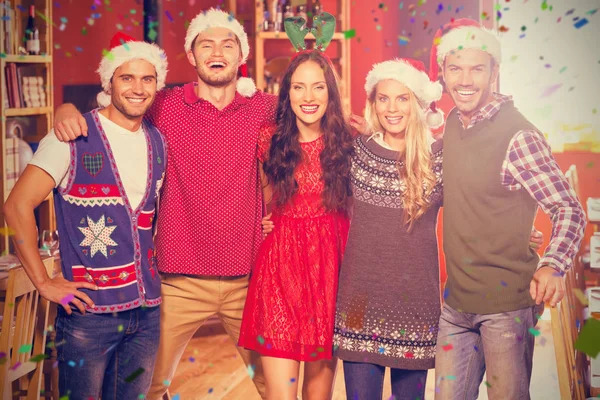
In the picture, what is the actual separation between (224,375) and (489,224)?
2.20 m

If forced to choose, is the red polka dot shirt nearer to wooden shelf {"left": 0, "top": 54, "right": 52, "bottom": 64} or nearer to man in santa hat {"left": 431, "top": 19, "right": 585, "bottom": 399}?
man in santa hat {"left": 431, "top": 19, "right": 585, "bottom": 399}

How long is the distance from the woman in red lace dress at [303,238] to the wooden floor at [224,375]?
127 centimetres

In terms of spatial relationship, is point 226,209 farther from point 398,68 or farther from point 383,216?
point 398,68

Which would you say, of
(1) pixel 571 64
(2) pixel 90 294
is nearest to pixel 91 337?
(2) pixel 90 294

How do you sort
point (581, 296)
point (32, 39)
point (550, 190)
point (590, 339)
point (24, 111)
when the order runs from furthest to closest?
point (32, 39) → point (24, 111) → point (581, 296) → point (590, 339) → point (550, 190)

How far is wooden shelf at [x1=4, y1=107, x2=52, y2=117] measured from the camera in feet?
12.2

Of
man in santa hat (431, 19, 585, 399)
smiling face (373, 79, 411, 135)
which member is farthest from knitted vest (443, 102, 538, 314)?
smiling face (373, 79, 411, 135)

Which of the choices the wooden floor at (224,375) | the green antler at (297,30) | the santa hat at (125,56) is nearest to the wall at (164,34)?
the wooden floor at (224,375)

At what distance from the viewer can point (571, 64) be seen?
159 inches

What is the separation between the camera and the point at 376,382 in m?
2.23

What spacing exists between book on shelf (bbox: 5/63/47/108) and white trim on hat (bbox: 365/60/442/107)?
2.25 metres

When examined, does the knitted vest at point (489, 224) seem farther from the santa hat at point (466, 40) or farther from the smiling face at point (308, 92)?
the smiling face at point (308, 92)

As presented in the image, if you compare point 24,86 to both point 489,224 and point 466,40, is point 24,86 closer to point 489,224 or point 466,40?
point 466,40

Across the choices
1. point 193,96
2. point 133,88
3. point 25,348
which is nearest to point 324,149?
point 193,96
